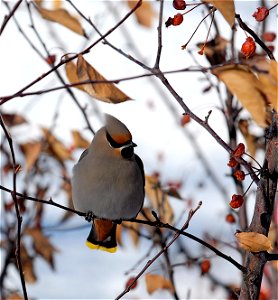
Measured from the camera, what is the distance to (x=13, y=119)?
2223 mm

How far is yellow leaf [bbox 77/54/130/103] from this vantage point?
1115 mm

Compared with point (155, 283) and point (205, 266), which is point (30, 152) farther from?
point (205, 266)

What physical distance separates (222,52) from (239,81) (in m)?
0.94

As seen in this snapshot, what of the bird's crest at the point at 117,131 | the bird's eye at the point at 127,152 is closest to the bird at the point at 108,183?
the bird's eye at the point at 127,152

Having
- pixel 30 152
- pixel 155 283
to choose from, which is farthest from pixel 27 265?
pixel 155 283

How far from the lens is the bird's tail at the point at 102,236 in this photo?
5.67 feet

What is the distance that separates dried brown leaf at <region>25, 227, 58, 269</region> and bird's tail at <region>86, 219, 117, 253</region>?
44 cm

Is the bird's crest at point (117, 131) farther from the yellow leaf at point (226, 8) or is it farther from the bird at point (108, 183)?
the yellow leaf at point (226, 8)

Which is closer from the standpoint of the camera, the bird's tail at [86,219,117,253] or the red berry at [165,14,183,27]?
the red berry at [165,14,183,27]

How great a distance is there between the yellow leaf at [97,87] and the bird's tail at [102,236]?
65cm

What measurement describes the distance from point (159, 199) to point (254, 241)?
2.37 ft

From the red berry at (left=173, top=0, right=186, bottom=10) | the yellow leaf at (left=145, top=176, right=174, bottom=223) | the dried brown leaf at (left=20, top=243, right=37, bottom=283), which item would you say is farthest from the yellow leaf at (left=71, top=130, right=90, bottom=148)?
the red berry at (left=173, top=0, right=186, bottom=10)

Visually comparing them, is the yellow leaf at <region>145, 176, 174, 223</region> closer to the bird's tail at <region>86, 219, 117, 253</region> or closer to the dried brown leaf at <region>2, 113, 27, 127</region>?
the bird's tail at <region>86, 219, 117, 253</region>

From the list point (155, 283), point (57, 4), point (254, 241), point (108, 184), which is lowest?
point (254, 241)
